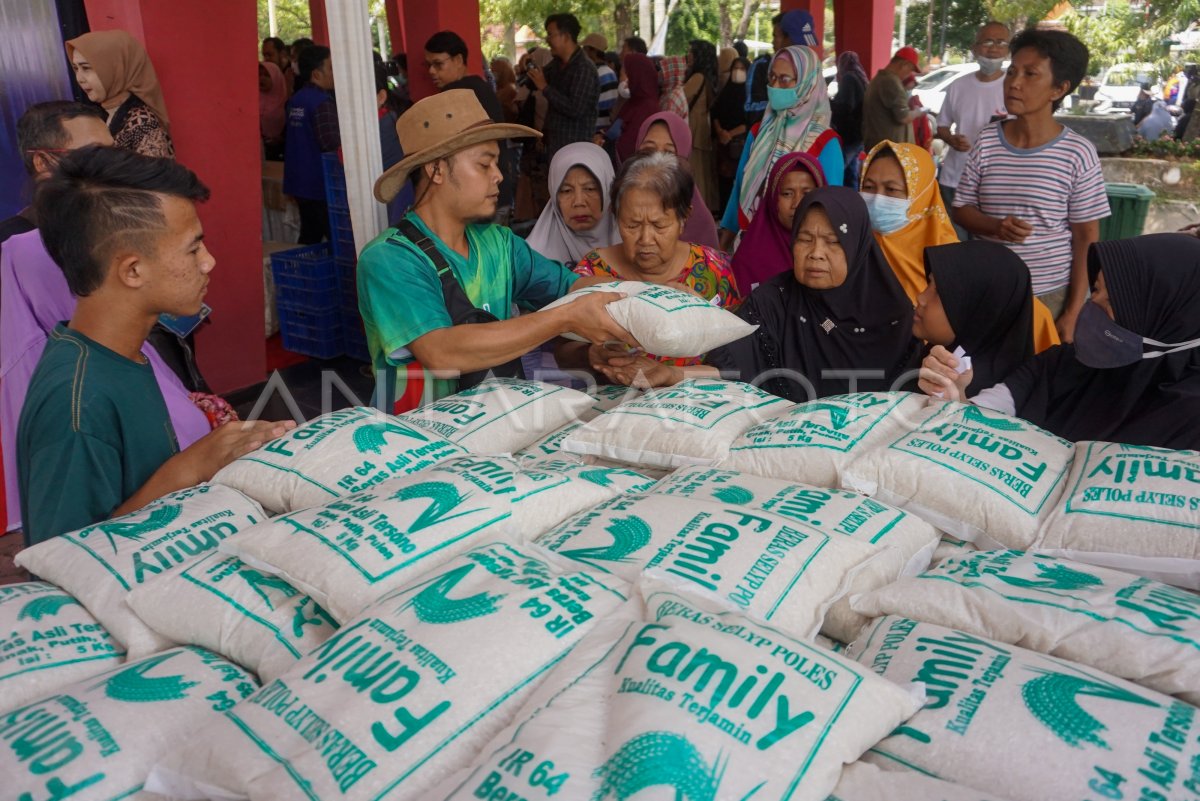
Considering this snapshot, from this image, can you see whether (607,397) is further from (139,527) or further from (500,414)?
(139,527)

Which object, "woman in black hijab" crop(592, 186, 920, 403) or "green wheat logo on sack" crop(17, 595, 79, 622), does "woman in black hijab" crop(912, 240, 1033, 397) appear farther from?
"green wheat logo on sack" crop(17, 595, 79, 622)

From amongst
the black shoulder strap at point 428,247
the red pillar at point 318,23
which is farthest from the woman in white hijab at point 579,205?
the red pillar at point 318,23

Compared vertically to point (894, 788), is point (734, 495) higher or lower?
higher

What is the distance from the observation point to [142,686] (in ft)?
4.44

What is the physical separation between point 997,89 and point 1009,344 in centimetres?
388

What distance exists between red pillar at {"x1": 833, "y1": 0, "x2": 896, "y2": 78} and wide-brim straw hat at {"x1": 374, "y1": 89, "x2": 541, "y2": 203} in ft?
34.0

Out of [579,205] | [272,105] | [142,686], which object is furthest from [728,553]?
[272,105]

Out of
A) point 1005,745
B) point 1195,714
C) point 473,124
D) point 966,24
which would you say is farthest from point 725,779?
point 966,24

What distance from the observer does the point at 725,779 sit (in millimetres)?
1083

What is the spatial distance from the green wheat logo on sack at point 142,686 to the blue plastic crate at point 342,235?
4.07m

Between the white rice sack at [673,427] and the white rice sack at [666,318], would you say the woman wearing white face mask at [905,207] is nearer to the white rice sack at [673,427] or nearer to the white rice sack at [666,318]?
the white rice sack at [666,318]

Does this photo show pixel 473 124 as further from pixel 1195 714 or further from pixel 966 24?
pixel 966 24

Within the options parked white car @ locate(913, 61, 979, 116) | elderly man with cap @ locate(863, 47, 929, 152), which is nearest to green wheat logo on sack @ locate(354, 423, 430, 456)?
elderly man with cap @ locate(863, 47, 929, 152)

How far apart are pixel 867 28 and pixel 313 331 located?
926 centimetres
